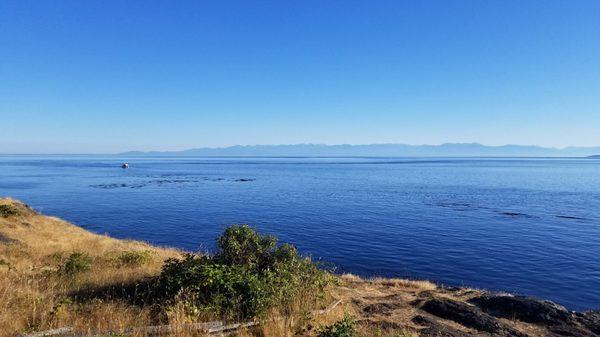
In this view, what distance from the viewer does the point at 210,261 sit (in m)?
13.6

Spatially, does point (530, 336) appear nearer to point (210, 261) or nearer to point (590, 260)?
point (210, 261)

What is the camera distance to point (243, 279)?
1216 cm

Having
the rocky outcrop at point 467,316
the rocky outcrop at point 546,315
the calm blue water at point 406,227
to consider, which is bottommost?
the calm blue water at point 406,227

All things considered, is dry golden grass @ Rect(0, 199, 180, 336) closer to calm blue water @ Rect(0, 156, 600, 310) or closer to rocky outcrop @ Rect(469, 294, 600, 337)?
rocky outcrop @ Rect(469, 294, 600, 337)

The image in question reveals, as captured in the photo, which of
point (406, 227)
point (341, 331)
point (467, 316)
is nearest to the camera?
point (341, 331)

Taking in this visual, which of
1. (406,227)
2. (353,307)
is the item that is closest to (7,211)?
(353,307)

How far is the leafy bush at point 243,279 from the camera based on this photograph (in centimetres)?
1149

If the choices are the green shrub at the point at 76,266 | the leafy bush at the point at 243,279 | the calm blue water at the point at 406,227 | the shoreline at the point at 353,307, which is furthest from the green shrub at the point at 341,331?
the calm blue water at the point at 406,227

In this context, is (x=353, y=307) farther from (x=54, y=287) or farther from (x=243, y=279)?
(x=54, y=287)

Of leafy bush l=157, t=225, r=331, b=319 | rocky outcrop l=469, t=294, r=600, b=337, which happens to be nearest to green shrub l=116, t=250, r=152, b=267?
leafy bush l=157, t=225, r=331, b=319

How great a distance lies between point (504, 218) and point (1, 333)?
5426cm

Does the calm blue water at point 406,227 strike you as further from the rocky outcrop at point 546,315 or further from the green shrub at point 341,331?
Answer: the green shrub at point 341,331

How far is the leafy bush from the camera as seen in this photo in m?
11.5

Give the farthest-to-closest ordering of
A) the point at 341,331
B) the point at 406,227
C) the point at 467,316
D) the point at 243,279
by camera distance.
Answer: the point at 406,227, the point at 467,316, the point at 243,279, the point at 341,331
